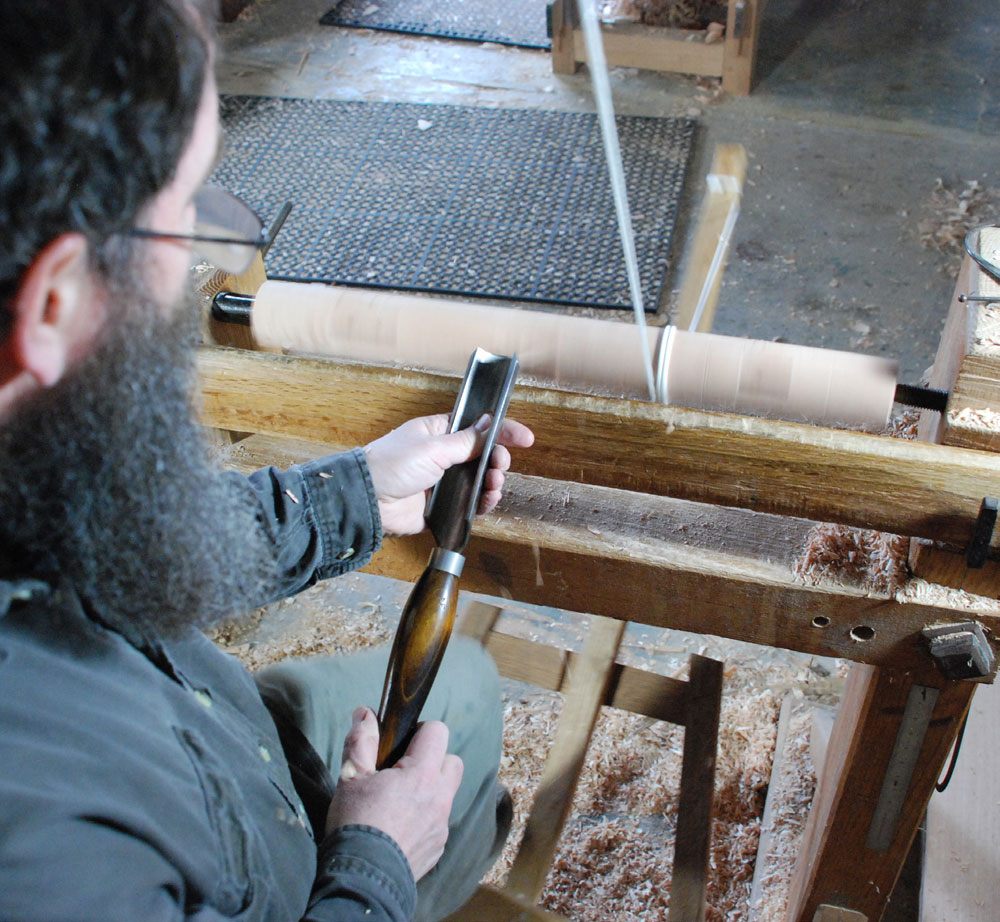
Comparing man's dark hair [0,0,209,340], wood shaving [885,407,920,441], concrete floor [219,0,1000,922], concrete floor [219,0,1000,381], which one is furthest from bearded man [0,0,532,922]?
concrete floor [219,0,1000,381]

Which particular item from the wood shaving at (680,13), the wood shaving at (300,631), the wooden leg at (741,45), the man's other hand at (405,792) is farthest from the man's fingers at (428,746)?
the wood shaving at (680,13)

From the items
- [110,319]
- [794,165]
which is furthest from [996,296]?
[794,165]

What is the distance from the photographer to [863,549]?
38.8 inches

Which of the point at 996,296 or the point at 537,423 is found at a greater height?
the point at 996,296

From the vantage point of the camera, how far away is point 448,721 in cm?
123

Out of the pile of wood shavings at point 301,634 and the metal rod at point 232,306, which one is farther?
the pile of wood shavings at point 301,634

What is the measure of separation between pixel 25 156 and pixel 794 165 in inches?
120

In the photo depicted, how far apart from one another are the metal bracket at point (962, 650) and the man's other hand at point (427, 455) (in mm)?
478

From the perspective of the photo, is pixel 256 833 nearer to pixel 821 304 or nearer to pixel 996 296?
pixel 996 296

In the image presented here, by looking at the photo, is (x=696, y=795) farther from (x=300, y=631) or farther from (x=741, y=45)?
(x=741, y=45)

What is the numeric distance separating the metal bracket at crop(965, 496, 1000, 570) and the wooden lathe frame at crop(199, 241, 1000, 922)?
0.02 m

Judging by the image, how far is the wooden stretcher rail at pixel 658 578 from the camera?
3.11ft

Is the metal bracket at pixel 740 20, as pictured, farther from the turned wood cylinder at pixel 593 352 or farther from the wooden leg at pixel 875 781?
the wooden leg at pixel 875 781

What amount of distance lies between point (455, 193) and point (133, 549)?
2543 mm
